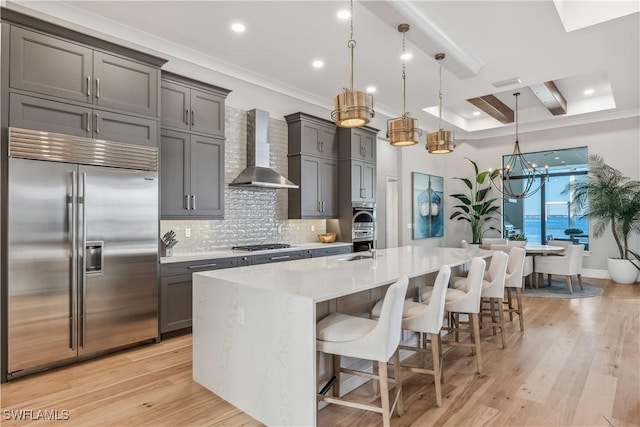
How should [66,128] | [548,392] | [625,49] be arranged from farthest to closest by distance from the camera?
1. [625,49]
2. [66,128]
3. [548,392]

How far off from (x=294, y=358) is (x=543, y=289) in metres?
6.06

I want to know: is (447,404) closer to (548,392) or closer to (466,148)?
(548,392)

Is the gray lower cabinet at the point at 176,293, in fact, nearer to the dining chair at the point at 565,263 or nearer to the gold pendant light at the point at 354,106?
the gold pendant light at the point at 354,106

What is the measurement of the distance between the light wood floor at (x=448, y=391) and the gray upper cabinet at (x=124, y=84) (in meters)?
2.37

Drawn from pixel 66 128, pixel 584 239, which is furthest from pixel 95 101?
pixel 584 239

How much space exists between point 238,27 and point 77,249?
8.73 ft

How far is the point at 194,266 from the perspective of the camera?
4094mm

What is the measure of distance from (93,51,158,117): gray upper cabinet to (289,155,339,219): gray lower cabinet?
91.9 inches

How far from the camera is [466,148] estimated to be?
9344 millimetres

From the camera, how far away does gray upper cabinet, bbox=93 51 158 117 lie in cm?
343

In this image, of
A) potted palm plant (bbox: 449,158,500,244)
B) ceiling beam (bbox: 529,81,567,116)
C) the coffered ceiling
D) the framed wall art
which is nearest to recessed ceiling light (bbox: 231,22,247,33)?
the coffered ceiling

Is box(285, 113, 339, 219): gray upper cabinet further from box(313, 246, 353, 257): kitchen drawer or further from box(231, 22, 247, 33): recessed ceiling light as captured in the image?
box(231, 22, 247, 33): recessed ceiling light

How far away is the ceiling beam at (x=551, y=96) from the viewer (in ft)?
20.1

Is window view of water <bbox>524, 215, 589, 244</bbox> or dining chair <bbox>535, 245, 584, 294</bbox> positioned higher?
window view of water <bbox>524, 215, 589, 244</bbox>
